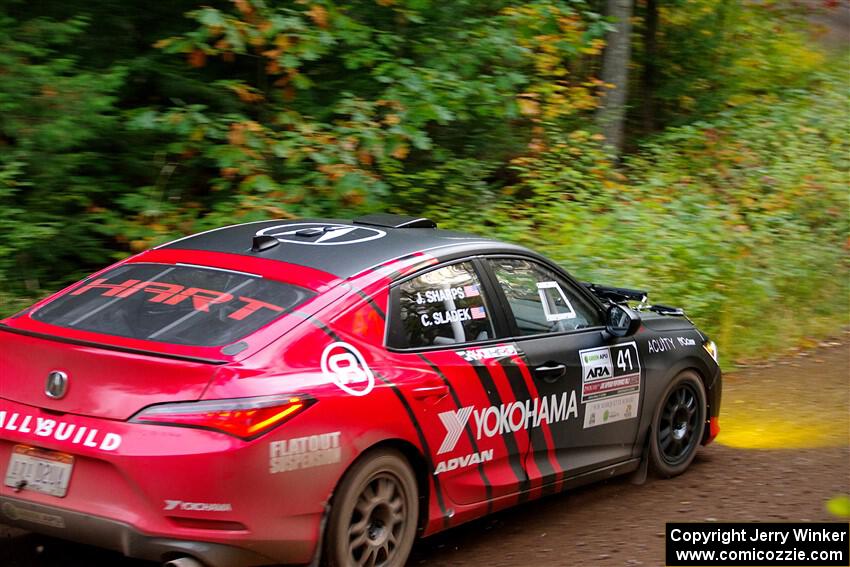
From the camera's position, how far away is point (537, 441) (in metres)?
5.59

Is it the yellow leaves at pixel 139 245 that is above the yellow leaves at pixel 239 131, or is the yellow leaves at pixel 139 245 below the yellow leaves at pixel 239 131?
below

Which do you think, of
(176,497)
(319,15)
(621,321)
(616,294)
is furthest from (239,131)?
(176,497)

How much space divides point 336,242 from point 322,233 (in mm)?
189

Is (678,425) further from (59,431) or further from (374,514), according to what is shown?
Result: (59,431)

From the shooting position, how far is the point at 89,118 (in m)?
8.26

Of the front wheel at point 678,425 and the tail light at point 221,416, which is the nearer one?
the tail light at point 221,416

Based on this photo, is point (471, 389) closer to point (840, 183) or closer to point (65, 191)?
point (65, 191)

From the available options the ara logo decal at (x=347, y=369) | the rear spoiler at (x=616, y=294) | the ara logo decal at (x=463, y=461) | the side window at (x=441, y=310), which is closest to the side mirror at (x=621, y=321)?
the rear spoiler at (x=616, y=294)

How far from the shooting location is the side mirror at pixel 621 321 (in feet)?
20.2

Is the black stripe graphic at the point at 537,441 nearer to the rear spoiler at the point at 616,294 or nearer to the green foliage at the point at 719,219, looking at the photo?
the rear spoiler at the point at 616,294

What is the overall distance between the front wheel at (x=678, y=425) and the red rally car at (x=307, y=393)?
43 centimetres

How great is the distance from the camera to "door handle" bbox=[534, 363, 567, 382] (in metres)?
5.57

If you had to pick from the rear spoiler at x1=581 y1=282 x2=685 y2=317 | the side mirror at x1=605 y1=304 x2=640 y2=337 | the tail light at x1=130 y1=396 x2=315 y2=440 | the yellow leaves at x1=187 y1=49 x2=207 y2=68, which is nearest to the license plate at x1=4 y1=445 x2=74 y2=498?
the tail light at x1=130 y1=396 x2=315 y2=440

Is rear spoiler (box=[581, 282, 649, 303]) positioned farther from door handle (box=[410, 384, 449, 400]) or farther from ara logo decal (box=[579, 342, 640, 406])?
door handle (box=[410, 384, 449, 400])
